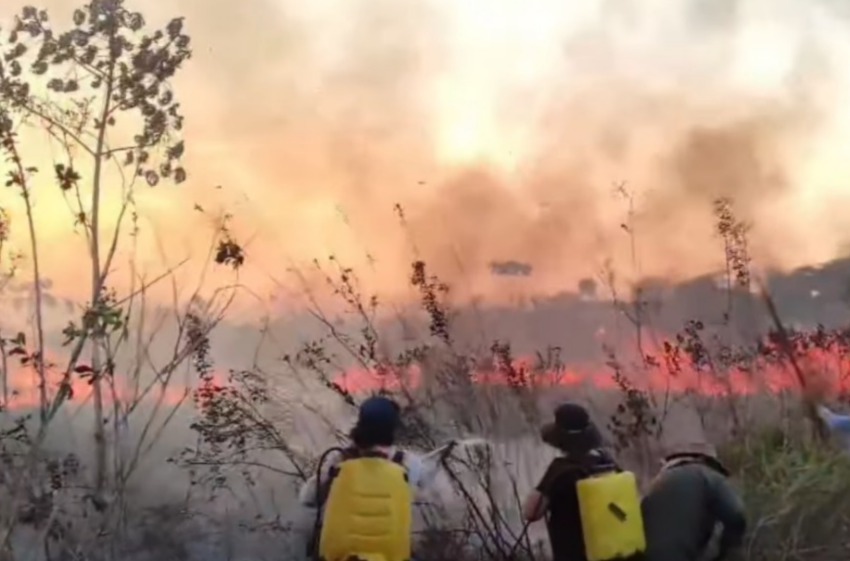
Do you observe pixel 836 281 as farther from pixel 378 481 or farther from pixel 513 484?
pixel 378 481

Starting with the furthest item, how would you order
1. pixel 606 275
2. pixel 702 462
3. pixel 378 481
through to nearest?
pixel 606 275 → pixel 702 462 → pixel 378 481

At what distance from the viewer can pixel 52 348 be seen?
30.7 ft

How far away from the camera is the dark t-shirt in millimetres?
6145

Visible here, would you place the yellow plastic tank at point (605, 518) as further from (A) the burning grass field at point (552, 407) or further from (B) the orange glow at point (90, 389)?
(B) the orange glow at point (90, 389)

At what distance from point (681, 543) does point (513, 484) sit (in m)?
3.06

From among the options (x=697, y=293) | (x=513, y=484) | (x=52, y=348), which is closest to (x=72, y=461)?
(x=52, y=348)

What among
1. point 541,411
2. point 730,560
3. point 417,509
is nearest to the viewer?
point 730,560

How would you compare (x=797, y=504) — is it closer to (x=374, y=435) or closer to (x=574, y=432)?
(x=574, y=432)

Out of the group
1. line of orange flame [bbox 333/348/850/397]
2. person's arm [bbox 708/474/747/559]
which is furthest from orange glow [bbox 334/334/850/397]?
person's arm [bbox 708/474/747/559]

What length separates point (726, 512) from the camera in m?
6.20

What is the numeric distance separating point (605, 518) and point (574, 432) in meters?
→ 0.45

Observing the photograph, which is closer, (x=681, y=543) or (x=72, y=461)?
(x=681, y=543)

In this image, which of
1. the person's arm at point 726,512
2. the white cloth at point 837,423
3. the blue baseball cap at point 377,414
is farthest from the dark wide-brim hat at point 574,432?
the white cloth at point 837,423

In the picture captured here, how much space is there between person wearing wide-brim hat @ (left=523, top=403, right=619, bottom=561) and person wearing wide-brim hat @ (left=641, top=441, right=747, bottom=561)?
319 millimetres
